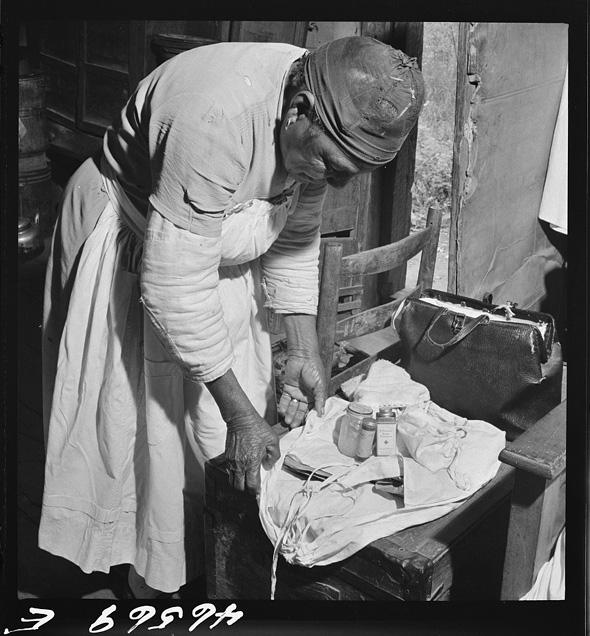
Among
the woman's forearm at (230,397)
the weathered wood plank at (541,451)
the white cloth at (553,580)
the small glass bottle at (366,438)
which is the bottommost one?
the white cloth at (553,580)

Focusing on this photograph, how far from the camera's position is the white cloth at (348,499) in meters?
1.78

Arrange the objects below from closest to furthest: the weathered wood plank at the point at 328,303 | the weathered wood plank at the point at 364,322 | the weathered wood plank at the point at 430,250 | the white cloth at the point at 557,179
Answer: the white cloth at the point at 557,179
the weathered wood plank at the point at 328,303
the weathered wood plank at the point at 364,322
the weathered wood plank at the point at 430,250

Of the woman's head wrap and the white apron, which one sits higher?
the woman's head wrap

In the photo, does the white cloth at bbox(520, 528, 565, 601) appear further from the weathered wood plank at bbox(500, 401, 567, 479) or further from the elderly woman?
the elderly woman

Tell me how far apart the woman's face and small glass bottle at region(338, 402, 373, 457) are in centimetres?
54

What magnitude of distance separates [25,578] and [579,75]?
5.98 feet

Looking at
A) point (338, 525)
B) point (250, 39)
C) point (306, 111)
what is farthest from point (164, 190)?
point (250, 39)

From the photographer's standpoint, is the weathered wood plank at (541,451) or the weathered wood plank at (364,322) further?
the weathered wood plank at (364,322)

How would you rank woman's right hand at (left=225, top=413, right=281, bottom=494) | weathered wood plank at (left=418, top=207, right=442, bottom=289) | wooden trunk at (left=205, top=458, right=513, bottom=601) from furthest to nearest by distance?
weathered wood plank at (left=418, top=207, right=442, bottom=289)
woman's right hand at (left=225, top=413, right=281, bottom=494)
wooden trunk at (left=205, top=458, right=513, bottom=601)

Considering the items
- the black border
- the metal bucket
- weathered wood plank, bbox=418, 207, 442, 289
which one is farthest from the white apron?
weathered wood plank, bbox=418, 207, 442, 289

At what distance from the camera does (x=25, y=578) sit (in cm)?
221

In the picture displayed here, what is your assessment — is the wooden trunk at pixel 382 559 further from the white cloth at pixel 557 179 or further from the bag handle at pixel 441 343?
the white cloth at pixel 557 179

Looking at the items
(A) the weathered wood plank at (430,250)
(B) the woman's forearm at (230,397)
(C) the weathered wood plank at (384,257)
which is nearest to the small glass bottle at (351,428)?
(B) the woman's forearm at (230,397)

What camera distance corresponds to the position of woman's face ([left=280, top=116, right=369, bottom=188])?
65.1 inches
